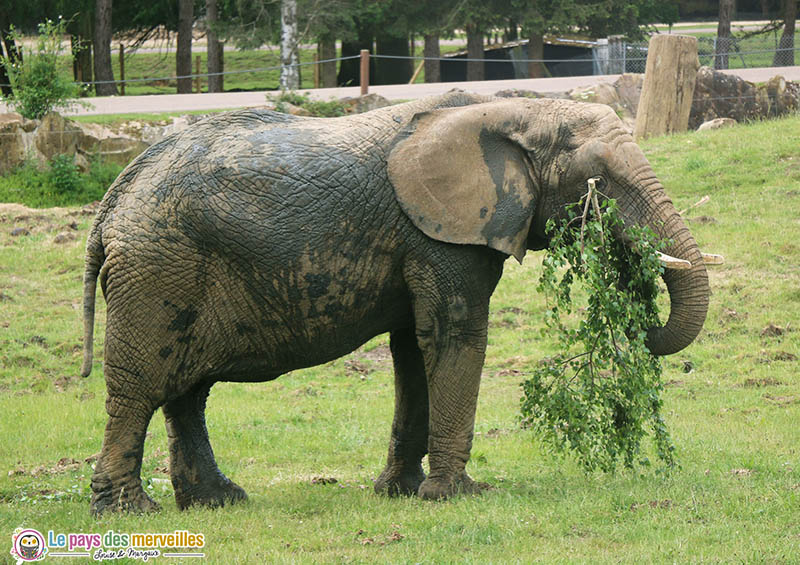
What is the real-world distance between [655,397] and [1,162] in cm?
1713

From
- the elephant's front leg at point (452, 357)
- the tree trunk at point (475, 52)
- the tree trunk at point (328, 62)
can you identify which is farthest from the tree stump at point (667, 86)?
the tree trunk at point (328, 62)

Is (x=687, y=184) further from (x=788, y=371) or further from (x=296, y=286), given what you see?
(x=296, y=286)

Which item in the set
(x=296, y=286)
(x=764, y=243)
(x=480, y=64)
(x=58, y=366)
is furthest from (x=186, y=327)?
(x=480, y=64)

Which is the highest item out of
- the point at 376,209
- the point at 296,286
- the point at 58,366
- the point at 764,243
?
the point at 376,209

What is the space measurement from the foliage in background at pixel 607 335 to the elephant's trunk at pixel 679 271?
0.60ft

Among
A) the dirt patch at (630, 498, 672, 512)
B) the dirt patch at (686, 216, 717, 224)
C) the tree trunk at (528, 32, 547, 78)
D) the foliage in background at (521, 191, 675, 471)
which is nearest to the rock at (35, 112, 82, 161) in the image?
the dirt patch at (686, 216, 717, 224)

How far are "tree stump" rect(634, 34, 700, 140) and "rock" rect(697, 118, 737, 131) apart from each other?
14.5 inches

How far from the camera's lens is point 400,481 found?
31.3ft

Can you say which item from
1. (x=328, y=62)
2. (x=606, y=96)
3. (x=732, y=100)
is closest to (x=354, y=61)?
(x=328, y=62)

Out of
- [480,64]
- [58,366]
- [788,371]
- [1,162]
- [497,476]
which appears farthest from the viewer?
[480,64]

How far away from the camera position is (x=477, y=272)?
8.67 m

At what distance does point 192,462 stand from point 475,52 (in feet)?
100

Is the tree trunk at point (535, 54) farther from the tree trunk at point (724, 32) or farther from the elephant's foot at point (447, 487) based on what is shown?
the elephant's foot at point (447, 487)

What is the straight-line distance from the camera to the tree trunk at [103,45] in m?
33.8
